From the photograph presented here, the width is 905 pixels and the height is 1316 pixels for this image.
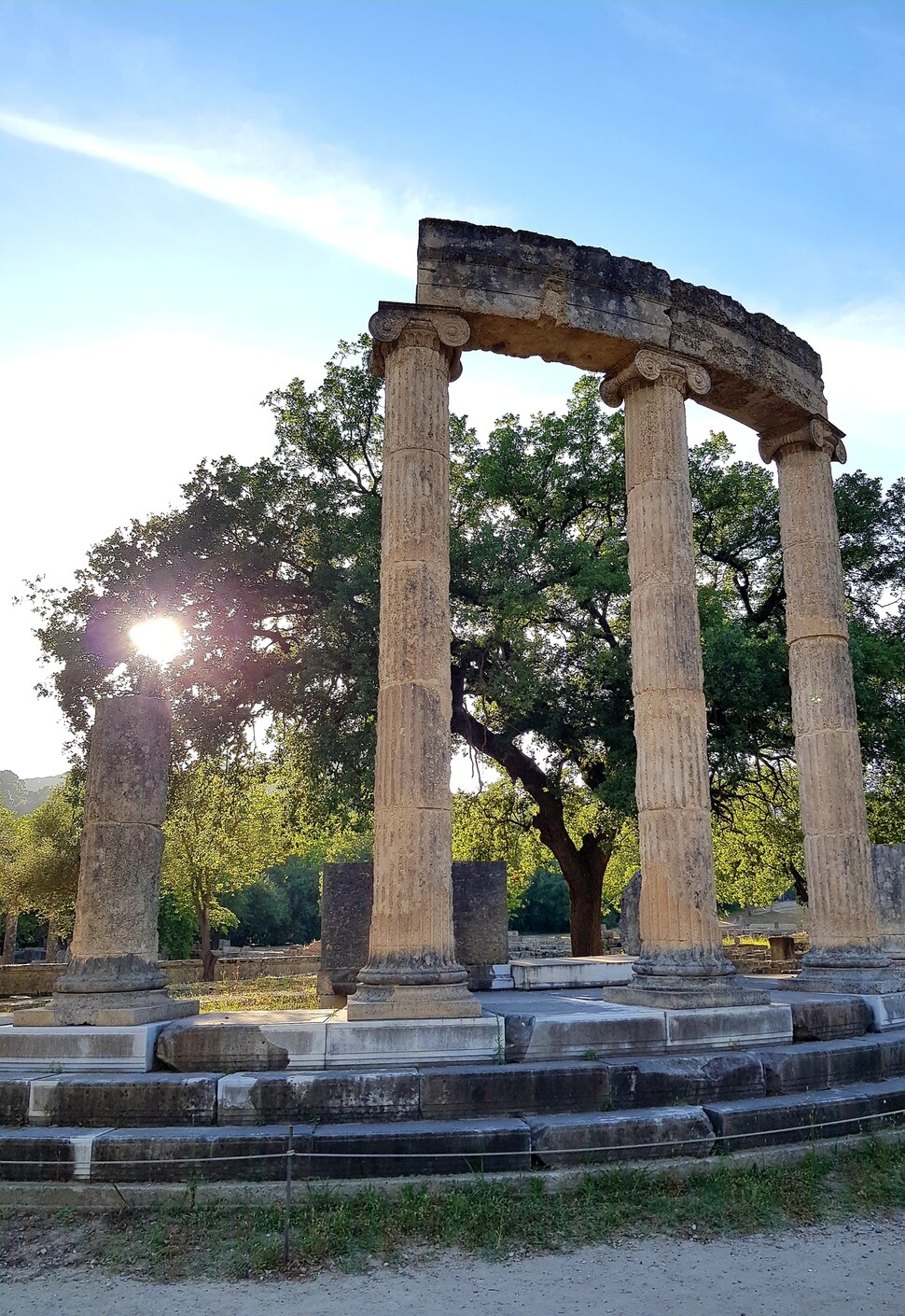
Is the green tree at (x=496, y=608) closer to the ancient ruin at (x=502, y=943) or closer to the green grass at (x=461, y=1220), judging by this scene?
the ancient ruin at (x=502, y=943)

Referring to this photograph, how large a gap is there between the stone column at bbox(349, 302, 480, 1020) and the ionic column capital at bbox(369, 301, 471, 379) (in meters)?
0.01

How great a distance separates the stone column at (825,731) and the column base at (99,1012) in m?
7.47

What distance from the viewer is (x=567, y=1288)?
4.82 meters

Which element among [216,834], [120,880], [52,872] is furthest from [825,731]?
[52,872]

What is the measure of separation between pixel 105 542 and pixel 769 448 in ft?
41.4

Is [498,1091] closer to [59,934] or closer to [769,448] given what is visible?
[769,448]

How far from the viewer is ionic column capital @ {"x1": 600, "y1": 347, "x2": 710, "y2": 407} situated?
10461 mm

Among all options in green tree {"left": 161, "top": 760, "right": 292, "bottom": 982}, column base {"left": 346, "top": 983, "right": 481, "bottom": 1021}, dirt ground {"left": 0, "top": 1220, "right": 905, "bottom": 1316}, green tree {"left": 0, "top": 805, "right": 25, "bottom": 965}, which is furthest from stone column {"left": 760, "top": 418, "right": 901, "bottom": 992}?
green tree {"left": 0, "top": 805, "right": 25, "bottom": 965}

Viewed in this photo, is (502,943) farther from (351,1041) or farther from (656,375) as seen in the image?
(656,375)

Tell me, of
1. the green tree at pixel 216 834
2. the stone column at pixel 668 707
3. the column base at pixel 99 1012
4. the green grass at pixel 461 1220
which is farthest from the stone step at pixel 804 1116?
the green tree at pixel 216 834

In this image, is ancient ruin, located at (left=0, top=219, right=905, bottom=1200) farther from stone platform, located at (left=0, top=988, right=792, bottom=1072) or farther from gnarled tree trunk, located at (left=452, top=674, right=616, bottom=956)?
gnarled tree trunk, located at (left=452, top=674, right=616, bottom=956)

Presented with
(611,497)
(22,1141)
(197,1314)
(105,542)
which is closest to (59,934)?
(105,542)

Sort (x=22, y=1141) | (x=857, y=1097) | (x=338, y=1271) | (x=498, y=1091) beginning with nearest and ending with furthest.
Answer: (x=338, y=1271) → (x=22, y=1141) → (x=498, y=1091) → (x=857, y=1097)

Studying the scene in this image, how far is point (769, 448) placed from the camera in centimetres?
1247
